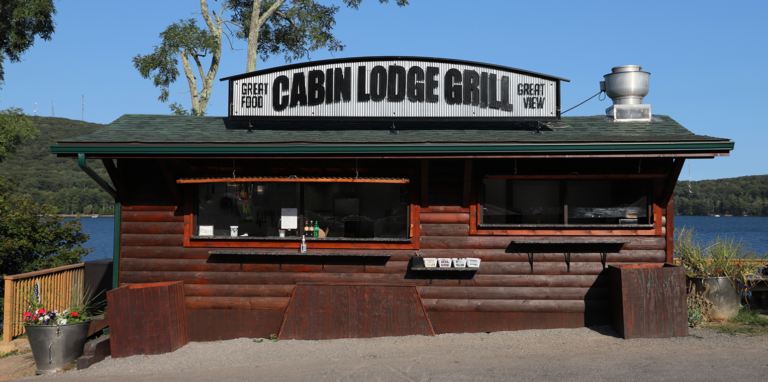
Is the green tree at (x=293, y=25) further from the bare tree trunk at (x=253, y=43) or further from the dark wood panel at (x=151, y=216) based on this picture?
the dark wood panel at (x=151, y=216)

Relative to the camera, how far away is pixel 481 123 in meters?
9.62

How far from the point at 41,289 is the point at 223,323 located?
9.94 ft

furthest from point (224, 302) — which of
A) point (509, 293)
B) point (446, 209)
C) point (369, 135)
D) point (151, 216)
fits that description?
point (509, 293)

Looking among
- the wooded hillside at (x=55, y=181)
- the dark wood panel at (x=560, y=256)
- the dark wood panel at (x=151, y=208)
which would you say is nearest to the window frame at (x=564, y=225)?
the dark wood panel at (x=560, y=256)

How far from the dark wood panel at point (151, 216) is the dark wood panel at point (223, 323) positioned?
1535 millimetres

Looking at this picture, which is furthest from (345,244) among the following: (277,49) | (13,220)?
(277,49)

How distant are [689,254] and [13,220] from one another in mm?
14731

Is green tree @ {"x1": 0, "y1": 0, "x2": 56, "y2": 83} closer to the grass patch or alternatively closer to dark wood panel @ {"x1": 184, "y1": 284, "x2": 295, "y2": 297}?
dark wood panel @ {"x1": 184, "y1": 284, "x2": 295, "y2": 297}

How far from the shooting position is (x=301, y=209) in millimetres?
8859

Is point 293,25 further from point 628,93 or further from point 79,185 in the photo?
point 79,185

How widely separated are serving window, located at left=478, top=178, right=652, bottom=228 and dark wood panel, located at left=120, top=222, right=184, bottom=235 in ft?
16.4

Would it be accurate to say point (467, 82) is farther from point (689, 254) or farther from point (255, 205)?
point (689, 254)

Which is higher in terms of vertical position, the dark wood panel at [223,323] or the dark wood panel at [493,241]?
the dark wood panel at [493,241]

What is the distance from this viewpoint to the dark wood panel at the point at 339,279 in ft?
28.3
